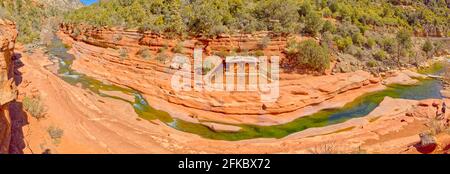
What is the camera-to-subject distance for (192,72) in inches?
740

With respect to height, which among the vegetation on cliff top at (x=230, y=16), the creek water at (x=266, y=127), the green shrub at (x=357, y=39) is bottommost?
the creek water at (x=266, y=127)

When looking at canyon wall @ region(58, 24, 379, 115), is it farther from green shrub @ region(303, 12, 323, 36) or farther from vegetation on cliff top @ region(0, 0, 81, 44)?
vegetation on cliff top @ region(0, 0, 81, 44)

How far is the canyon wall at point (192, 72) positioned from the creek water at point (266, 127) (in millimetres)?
→ 757

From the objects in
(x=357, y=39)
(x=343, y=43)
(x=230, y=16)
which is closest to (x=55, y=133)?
(x=230, y=16)

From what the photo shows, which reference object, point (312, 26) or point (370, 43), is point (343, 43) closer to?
point (312, 26)

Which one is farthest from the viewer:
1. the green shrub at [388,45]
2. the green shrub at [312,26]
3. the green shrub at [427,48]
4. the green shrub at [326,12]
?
the green shrub at [427,48]

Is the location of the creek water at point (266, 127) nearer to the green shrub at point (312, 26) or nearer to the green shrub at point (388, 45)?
the green shrub at point (312, 26)

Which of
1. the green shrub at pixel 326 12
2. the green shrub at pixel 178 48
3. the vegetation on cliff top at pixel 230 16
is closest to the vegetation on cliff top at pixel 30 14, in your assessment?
the vegetation on cliff top at pixel 230 16

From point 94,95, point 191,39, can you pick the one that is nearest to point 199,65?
point 191,39

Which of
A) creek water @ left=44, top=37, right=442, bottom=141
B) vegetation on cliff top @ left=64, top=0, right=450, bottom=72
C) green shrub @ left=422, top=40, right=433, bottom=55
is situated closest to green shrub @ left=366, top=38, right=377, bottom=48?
vegetation on cliff top @ left=64, top=0, right=450, bottom=72

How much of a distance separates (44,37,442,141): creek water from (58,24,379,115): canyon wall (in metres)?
0.76

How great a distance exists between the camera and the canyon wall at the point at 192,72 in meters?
15.8

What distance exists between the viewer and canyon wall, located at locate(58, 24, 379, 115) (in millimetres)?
15797

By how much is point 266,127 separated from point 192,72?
620 centimetres
